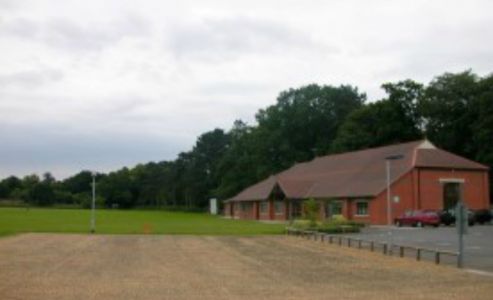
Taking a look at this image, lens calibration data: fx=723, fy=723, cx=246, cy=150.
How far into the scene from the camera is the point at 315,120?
362 feet

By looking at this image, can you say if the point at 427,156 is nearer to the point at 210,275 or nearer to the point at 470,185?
the point at 470,185

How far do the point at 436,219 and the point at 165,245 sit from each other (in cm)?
2873

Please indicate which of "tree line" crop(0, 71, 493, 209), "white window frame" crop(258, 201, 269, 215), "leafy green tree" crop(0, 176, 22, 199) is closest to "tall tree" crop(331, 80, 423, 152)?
"tree line" crop(0, 71, 493, 209)

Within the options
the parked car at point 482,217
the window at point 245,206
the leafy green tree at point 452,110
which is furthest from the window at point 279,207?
the parked car at point 482,217

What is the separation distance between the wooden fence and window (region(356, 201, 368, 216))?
18293 millimetres

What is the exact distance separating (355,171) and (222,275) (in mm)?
55669

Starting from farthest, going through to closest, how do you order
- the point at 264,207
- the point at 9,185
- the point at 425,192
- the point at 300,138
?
the point at 9,185 → the point at 300,138 → the point at 264,207 → the point at 425,192

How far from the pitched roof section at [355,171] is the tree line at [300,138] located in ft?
30.8

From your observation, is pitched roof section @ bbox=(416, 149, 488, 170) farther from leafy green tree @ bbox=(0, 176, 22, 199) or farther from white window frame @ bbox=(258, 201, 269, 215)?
leafy green tree @ bbox=(0, 176, 22, 199)

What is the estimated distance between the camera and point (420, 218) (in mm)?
58844

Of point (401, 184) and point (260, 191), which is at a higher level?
point (401, 184)

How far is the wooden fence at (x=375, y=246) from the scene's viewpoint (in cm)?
2680

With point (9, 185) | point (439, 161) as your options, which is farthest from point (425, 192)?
point (9, 185)

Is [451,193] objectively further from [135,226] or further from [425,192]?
[135,226]
